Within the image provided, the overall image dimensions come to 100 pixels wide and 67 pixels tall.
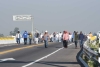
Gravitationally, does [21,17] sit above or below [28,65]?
above

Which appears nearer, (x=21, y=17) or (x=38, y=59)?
(x=38, y=59)

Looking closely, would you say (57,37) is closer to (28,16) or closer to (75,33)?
(28,16)

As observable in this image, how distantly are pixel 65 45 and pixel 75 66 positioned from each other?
1668cm

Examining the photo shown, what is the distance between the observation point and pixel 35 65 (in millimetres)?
16250

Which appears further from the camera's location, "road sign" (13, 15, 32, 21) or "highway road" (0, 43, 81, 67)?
"road sign" (13, 15, 32, 21)

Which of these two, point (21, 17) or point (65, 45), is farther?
point (21, 17)

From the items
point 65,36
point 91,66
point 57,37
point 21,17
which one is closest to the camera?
point 91,66

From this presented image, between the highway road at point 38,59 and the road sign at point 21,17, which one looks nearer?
the highway road at point 38,59

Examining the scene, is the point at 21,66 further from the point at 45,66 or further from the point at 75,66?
the point at 75,66

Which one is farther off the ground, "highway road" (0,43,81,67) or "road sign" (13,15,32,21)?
"road sign" (13,15,32,21)

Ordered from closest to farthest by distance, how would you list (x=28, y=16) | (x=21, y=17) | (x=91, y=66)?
(x=91, y=66) < (x=28, y=16) < (x=21, y=17)

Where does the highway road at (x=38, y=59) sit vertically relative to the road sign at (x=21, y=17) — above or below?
below

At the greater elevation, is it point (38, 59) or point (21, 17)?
point (21, 17)

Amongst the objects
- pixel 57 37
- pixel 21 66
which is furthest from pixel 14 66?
pixel 57 37
